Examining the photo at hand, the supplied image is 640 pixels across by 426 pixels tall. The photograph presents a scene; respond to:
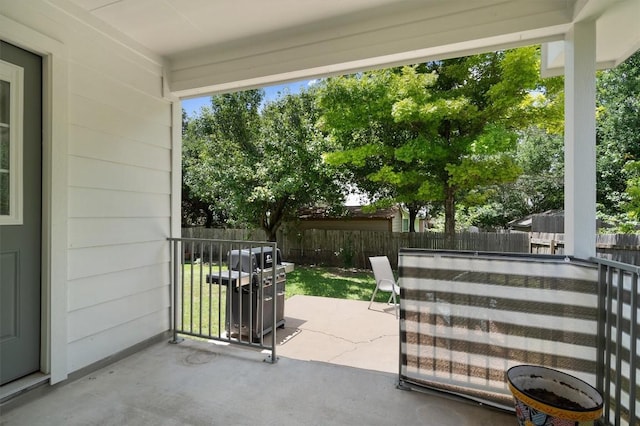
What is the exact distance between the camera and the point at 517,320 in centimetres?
191

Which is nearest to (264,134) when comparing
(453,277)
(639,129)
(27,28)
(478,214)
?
(27,28)

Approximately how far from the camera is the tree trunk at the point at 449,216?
7531 millimetres

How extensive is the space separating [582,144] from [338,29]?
5.90 feet

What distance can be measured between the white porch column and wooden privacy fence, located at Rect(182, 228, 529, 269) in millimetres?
6347

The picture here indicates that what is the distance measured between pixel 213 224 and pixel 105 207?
11.3m

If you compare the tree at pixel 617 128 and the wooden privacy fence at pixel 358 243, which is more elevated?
the tree at pixel 617 128

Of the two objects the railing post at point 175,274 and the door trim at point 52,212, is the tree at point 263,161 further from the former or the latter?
the door trim at point 52,212

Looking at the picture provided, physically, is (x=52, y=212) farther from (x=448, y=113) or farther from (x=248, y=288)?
(x=448, y=113)

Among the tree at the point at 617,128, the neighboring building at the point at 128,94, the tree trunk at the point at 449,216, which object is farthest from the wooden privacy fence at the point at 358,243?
the neighboring building at the point at 128,94

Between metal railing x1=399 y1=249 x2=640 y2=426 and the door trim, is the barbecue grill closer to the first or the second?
the door trim

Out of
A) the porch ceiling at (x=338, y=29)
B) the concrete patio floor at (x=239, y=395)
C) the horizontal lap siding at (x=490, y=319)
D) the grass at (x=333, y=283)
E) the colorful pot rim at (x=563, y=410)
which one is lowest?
the grass at (x=333, y=283)

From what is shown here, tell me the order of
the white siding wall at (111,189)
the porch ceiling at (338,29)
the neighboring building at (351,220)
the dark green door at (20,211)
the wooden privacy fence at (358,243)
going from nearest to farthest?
the dark green door at (20,211)
the porch ceiling at (338,29)
the white siding wall at (111,189)
the wooden privacy fence at (358,243)
the neighboring building at (351,220)

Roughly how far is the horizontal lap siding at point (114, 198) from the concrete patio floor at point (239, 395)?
31 cm

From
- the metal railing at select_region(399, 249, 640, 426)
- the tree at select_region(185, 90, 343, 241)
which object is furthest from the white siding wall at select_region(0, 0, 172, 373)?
the tree at select_region(185, 90, 343, 241)
